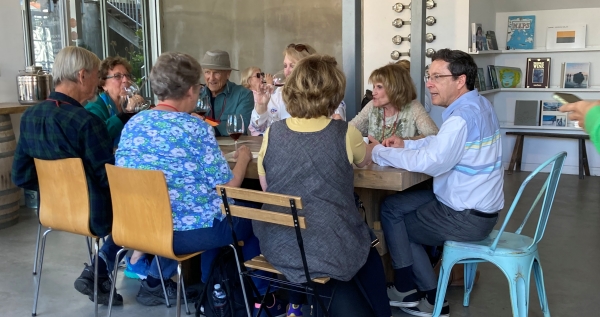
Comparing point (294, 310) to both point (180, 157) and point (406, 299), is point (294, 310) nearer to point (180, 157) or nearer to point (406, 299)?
point (406, 299)

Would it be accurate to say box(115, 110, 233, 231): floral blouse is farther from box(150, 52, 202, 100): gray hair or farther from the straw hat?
the straw hat

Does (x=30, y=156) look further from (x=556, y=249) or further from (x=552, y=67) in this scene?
(x=552, y=67)

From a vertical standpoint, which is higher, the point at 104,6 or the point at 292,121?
the point at 104,6

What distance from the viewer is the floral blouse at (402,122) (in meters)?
3.70

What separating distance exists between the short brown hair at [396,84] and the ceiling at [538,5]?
4.53m

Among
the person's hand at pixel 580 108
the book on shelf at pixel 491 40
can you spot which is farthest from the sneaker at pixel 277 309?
the book on shelf at pixel 491 40

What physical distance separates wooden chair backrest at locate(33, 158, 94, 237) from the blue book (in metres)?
6.16

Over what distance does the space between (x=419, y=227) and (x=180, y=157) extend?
1235 millimetres

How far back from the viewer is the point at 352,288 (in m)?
2.65

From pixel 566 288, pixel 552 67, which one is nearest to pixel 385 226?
pixel 566 288

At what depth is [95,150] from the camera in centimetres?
312

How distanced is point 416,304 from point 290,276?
1.08m

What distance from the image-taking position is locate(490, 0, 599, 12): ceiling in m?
7.23

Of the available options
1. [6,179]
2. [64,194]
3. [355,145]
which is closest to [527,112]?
[355,145]
